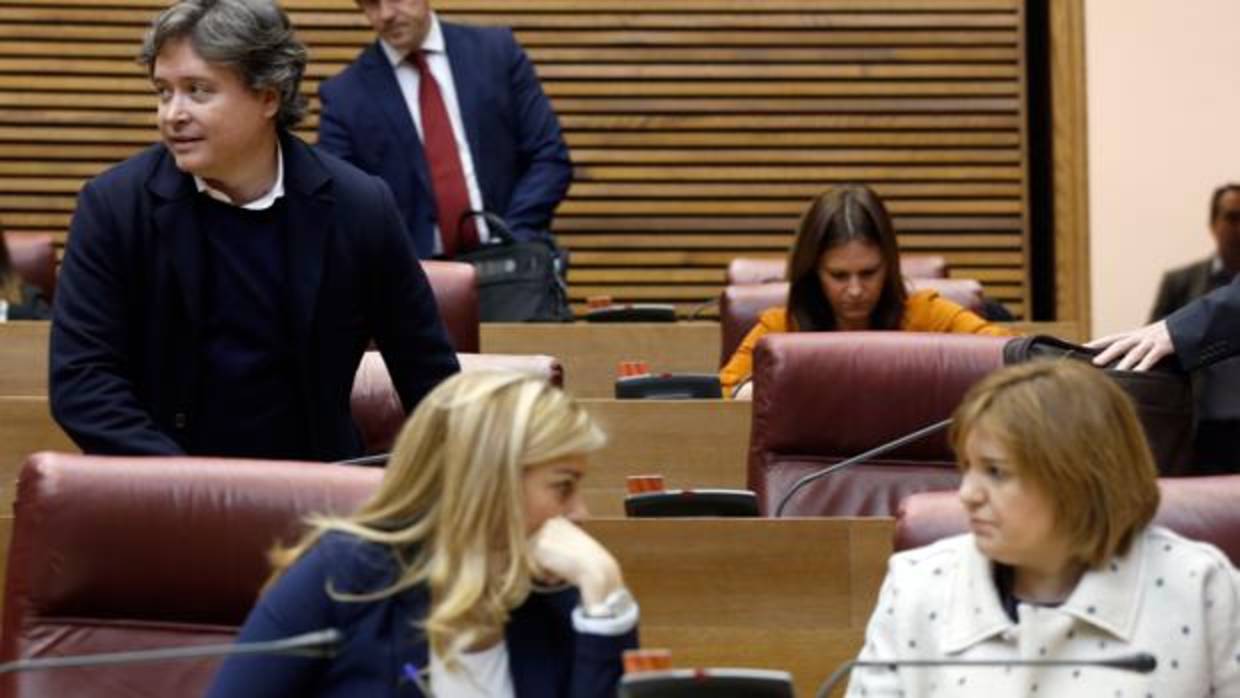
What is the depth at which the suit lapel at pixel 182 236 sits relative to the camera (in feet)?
13.4

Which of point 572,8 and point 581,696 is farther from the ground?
point 572,8

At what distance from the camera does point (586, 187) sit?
960 centimetres

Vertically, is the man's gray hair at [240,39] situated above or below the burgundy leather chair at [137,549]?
above

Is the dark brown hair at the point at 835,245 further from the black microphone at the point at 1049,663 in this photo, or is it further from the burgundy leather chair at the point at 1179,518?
the black microphone at the point at 1049,663

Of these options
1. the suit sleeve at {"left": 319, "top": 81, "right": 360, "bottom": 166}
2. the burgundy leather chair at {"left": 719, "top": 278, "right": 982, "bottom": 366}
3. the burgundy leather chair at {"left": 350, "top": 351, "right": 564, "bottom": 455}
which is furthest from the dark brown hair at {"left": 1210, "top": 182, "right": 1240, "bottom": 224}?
the burgundy leather chair at {"left": 350, "top": 351, "right": 564, "bottom": 455}

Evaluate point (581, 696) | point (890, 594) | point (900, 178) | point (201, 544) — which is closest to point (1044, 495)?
point (890, 594)

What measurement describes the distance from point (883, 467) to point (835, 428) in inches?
4.6

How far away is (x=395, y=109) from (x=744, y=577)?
3356mm

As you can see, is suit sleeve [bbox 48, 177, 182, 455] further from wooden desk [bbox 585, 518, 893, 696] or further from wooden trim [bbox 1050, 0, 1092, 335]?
wooden trim [bbox 1050, 0, 1092, 335]

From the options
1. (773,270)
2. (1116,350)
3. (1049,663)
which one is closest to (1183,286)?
(773,270)

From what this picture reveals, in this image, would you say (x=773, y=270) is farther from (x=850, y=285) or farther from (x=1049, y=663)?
(x=1049, y=663)

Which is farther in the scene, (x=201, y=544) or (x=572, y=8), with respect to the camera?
(x=572, y=8)

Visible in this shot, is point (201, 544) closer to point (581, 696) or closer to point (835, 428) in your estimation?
point (581, 696)

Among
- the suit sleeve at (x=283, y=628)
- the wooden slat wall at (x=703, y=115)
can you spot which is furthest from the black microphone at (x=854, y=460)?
the wooden slat wall at (x=703, y=115)
